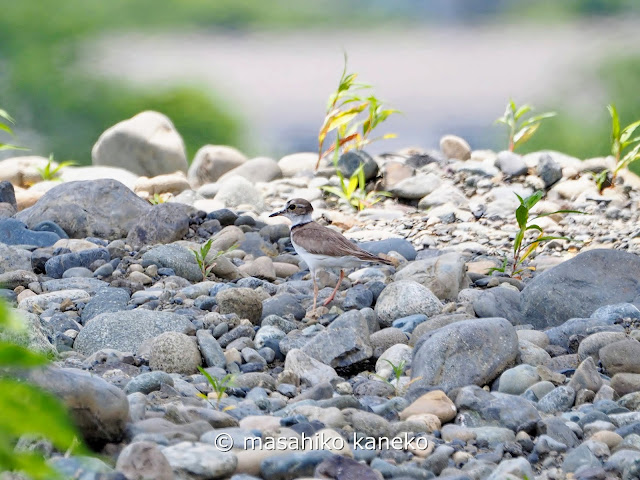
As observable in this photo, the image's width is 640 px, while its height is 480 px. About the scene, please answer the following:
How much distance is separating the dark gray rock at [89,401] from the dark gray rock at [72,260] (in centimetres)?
301

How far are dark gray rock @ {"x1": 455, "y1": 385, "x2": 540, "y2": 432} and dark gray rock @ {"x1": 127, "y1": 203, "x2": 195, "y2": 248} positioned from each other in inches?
134

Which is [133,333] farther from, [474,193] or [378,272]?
[474,193]

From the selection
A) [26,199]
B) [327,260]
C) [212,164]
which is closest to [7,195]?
[26,199]

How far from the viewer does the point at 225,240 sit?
6.02 meters

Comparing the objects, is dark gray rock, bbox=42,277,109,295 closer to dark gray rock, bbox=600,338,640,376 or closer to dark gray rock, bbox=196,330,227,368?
dark gray rock, bbox=196,330,227,368

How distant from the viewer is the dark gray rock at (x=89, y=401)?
236 cm

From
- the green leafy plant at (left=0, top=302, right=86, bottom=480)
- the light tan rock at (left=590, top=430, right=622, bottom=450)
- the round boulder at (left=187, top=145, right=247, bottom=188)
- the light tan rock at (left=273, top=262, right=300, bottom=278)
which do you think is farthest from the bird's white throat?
the round boulder at (left=187, top=145, right=247, bottom=188)

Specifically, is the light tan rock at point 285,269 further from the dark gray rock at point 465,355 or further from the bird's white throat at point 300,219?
the dark gray rock at point 465,355

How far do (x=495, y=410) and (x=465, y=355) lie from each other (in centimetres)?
43

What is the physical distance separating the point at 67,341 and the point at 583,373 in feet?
Result: 7.86

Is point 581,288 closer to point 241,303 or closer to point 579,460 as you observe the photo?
point 241,303

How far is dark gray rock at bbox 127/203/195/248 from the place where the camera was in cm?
607

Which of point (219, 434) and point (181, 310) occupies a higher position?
point (219, 434)

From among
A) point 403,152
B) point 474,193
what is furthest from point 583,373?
point 403,152
